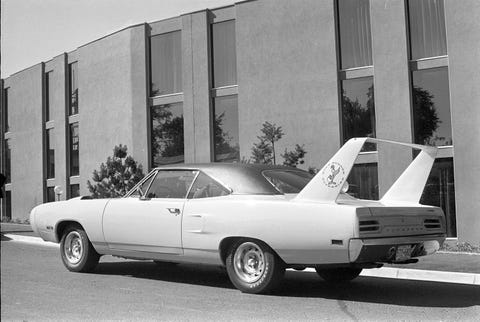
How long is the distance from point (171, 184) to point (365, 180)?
32.8 ft

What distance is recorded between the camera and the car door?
286 inches

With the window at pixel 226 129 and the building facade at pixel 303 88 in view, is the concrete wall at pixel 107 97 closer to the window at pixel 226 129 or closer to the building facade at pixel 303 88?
the building facade at pixel 303 88

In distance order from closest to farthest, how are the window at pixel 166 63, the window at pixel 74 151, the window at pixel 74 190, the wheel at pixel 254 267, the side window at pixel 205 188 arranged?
the wheel at pixel 254 267 < the side window at pixel 205 188 < the window at pixel 166 63 < the window at pixel 74 190 < the window at pixel 74 151

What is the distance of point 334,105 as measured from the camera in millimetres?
17125

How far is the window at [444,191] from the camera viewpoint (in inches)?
606

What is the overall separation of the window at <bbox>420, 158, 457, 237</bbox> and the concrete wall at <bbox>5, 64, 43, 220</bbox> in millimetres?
18317

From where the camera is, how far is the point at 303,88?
57.8 feet

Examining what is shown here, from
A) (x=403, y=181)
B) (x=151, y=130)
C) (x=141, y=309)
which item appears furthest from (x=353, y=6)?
(x=141, y=309)

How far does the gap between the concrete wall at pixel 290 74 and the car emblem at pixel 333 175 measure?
35.5ft

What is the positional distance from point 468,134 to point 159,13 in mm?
11295

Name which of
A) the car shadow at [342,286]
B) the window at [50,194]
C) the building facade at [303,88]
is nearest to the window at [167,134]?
the building facade at [303,88]

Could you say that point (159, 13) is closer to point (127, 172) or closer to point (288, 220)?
point (288, 220)

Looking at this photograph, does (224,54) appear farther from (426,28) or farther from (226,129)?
(426,28)

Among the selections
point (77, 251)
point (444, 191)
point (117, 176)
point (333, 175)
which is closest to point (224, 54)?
point (117, 176)
